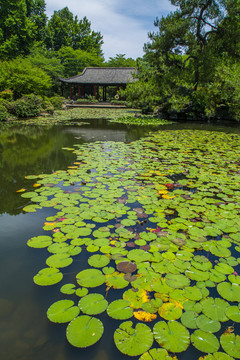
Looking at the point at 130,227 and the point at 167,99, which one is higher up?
the point at 167,99

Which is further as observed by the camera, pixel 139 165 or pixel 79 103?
pixel 79 103

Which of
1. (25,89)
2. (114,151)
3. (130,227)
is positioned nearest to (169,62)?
(25,89)

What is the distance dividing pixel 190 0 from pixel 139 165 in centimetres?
1350

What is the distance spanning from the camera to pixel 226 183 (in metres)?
3.57

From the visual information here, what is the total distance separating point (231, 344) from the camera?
120 centimetres

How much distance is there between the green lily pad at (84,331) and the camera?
1171mm

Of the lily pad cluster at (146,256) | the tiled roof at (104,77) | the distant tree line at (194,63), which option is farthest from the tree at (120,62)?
the lily pad cluster at (146,256)

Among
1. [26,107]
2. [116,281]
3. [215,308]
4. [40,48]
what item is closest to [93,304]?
[116,281]

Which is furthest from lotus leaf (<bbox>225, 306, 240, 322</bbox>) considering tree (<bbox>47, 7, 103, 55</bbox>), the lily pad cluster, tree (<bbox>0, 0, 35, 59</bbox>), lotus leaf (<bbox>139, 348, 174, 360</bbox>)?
tree (<bbox>47, 7, 103, 55</bbox>)

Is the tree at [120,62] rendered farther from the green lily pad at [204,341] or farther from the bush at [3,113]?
the green lily pad at [204,341]

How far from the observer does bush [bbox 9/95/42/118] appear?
38.2 ft

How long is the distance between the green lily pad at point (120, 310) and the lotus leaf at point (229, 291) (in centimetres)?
64

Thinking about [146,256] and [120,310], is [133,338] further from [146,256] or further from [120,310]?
[146,256]

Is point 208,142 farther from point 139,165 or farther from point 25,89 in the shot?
point 25,89
